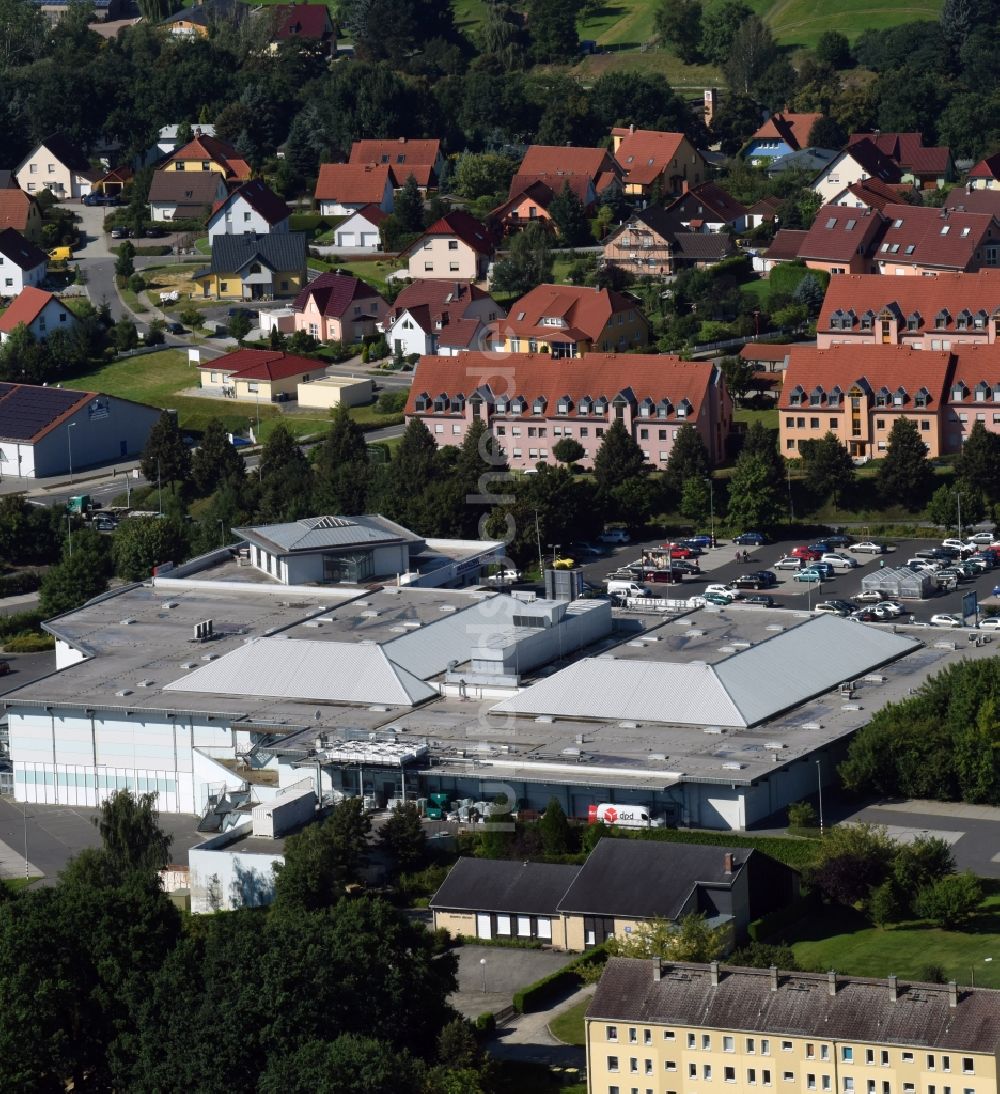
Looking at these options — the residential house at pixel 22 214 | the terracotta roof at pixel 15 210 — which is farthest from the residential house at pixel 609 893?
the terracotta roof at pixel 15 210

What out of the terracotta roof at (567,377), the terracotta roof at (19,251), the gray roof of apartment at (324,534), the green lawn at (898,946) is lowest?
the green lawn at (898,946)

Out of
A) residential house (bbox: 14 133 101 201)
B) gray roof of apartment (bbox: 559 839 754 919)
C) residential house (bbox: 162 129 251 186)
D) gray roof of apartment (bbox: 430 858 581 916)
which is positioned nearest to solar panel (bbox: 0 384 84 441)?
residential house (bbox: 162 129 251 186)

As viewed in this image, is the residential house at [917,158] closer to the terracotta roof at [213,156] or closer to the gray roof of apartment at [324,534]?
the terracotta roof at [213,156]

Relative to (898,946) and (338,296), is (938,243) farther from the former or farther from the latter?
(898,946)

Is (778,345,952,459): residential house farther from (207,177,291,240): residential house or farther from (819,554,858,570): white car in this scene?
(207,177,291,240): residential house

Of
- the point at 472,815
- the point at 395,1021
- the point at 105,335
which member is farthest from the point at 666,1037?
the point at 105,335

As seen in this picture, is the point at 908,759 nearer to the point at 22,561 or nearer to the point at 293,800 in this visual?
the point at 293,800
